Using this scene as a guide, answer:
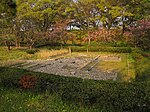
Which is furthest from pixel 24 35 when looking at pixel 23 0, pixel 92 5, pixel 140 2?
pixel 140 2

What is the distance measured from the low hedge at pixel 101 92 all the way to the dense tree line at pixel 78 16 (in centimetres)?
2326

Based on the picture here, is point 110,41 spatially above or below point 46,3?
below

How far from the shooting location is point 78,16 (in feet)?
131

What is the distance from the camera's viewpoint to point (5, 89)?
28.1ft

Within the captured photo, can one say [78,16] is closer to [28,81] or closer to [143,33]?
[143,33]

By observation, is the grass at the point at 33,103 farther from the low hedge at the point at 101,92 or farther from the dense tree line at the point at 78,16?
the dense tree line at the point at 78,16

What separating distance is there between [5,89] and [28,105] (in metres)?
1.90

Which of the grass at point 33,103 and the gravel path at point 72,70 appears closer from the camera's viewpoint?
the grass at point 33,103

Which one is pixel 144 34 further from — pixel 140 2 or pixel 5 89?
pixel 5 89

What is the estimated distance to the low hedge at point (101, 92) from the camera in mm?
6645

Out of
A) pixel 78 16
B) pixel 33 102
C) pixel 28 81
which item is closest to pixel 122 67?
pixel 28 81

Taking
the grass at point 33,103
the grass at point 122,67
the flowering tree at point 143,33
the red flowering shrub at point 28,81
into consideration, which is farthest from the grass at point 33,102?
the flowering tree at point 143,33

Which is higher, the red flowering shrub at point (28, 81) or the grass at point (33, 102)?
the red flowering shrub at point (28, 81)

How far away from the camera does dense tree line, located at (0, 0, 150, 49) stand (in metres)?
33.7
